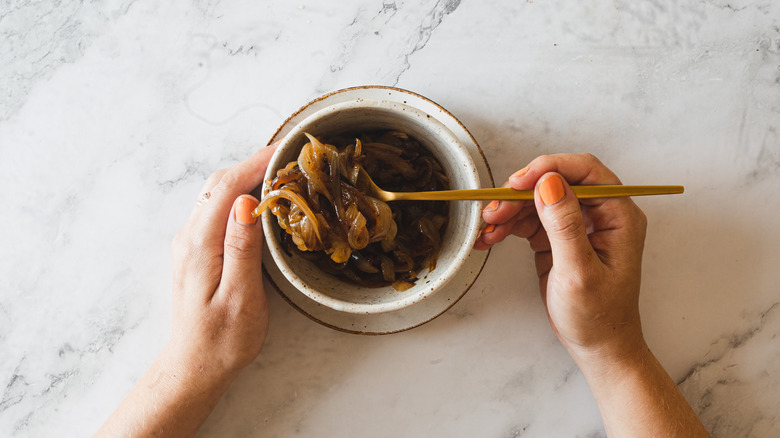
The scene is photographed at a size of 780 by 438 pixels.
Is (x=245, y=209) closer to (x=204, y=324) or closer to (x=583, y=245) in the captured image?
(x=204, y=324)

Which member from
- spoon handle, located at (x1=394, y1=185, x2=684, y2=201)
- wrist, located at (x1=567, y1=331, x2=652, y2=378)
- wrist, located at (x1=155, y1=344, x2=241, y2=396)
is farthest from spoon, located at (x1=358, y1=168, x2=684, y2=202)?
wrist, located at (x1=155, y1=344, x2=241, y2=396)

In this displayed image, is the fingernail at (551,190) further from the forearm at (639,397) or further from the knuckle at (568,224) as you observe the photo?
the forearm at (639,397)

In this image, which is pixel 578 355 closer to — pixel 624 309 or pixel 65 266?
pixel 624 309

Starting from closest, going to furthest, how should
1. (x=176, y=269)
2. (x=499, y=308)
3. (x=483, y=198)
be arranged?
(x=483, y=198) → (x=176, y=269) → (x=499, y=308)

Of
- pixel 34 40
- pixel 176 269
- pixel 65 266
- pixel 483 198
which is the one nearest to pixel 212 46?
pixel 34 40

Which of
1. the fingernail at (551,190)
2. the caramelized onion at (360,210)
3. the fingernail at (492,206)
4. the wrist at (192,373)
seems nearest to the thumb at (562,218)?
the fingernail at (551,190)

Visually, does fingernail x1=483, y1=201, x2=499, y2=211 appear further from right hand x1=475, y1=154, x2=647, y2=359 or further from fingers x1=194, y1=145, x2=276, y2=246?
fingers x1=194, y1=145, x2=276, y2=246
